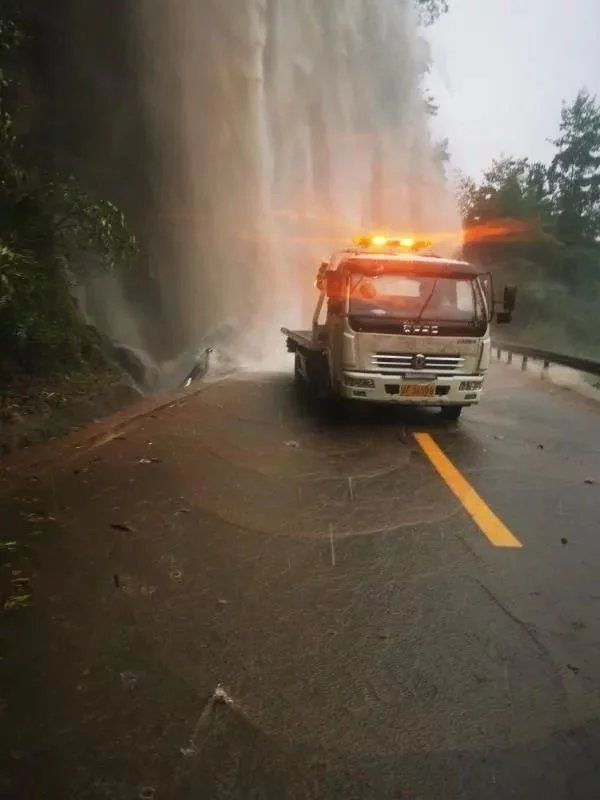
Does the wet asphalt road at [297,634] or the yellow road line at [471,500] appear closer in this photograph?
the wet asphalt road at [297,634]

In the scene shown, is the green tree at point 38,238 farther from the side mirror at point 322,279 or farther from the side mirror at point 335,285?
the side mirror at point 322,279

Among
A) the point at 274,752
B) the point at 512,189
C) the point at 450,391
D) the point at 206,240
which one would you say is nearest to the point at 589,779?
the point at 274,752

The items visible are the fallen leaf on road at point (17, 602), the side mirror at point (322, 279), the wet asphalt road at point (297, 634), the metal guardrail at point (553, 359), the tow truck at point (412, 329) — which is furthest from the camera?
the metal guardrail at point (553, 359)

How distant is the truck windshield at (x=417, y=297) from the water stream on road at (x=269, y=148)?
14.0 m

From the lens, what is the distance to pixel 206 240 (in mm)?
32156

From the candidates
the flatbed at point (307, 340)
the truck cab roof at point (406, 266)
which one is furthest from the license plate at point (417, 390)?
the flatbed at point (307, 340)

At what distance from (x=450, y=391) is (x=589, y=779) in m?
7.63

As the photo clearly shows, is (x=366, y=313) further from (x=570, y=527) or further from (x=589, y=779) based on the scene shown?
(x=589, y=779)

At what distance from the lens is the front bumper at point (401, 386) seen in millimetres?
9978

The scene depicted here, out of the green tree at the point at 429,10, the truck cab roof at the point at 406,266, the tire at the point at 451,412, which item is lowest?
the tire at the point at 451,412

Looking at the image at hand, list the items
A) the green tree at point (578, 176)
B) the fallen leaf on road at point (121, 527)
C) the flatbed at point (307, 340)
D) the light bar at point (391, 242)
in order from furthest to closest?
the green tree at point (578, 176)
the light bar at point (391, 242)
the flatbed at point (307, 340)
the fallen leaf on road at point (121, 527)

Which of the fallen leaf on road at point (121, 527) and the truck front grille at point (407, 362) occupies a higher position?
the fallen leaf on road at point (121, 527)

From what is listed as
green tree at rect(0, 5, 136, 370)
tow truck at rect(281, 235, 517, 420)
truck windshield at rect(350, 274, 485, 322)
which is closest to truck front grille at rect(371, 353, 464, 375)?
tow truck at rect(281, 235, 517, 420)

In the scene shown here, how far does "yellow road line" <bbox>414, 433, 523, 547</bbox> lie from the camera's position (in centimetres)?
556
